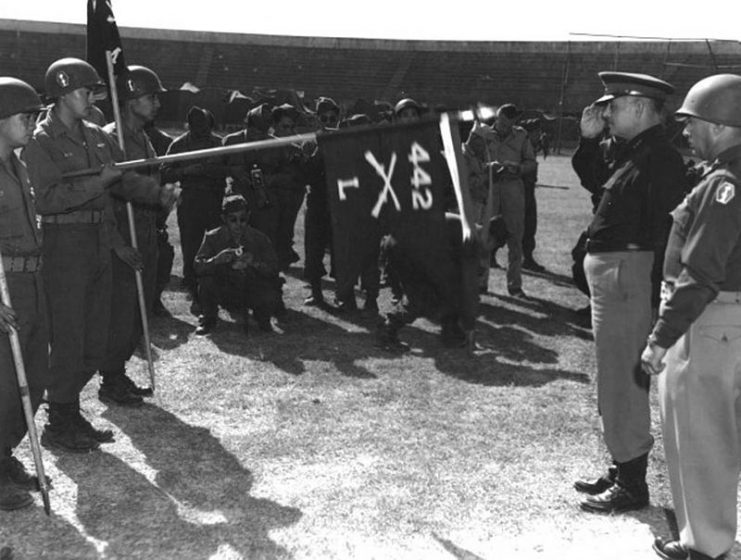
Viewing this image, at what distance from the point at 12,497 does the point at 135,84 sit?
2.93 meters

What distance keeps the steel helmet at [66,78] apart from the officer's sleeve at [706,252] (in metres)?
3.58

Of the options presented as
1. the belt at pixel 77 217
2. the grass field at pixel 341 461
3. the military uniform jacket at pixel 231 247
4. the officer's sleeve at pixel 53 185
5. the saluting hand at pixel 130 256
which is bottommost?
the grass field at pixel 341 461

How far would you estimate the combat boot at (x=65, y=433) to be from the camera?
5078 mm

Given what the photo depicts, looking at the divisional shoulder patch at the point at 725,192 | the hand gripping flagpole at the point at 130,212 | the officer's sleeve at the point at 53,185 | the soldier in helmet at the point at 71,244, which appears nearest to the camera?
the divisional shoulder patch at the point at 725,192

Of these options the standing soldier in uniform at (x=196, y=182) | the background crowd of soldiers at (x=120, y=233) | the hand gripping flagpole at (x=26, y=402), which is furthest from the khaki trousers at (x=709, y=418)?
the standing soldier in uniform at (x=196, y=182)

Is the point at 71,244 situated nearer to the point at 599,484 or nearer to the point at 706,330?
the point at 599,484

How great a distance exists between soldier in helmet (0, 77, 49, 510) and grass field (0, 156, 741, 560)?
0.91 feet

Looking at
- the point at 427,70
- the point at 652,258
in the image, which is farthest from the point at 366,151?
the point at 427,70

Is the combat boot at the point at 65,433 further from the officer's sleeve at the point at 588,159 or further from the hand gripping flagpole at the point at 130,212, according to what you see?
the officer's sleeve at the point at 588,159

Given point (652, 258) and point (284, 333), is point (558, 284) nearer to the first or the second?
point (284, 333)

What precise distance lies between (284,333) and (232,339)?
587mm

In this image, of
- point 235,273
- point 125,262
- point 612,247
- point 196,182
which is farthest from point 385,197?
point 196,182

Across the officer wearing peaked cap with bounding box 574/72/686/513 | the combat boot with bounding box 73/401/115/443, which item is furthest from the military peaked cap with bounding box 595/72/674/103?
the combat boot with bounding box 73/401/115/443

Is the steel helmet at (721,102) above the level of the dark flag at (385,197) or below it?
above
